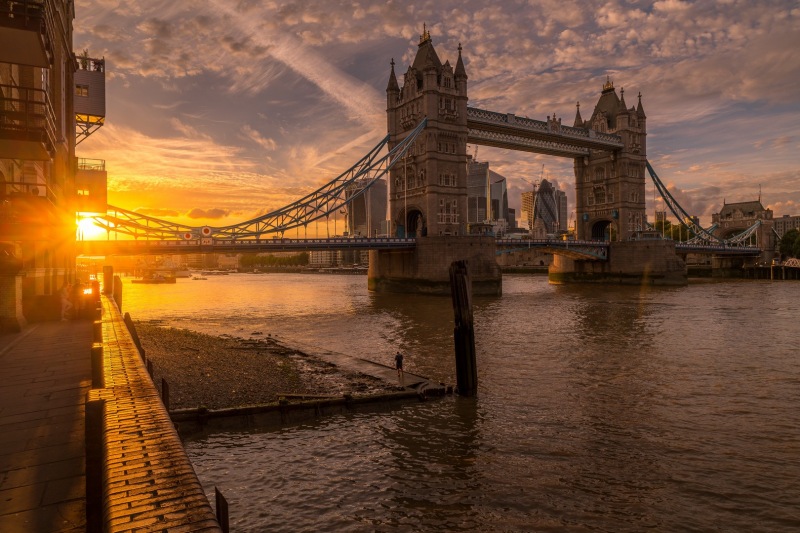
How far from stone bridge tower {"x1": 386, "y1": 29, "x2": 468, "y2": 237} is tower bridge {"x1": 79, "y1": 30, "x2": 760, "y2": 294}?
0.41ft

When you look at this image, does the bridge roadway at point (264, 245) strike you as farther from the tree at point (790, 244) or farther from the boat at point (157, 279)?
the boat at point (157, 279)

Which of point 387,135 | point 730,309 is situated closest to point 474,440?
point 730,309

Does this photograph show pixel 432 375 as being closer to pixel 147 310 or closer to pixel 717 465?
pixel 717 465

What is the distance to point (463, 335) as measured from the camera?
17797 mm

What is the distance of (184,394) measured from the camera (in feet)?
50.9

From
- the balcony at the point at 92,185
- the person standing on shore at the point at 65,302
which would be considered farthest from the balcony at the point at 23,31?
the balcony at the point at 92,185

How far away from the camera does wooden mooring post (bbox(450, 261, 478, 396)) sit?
56.8ft

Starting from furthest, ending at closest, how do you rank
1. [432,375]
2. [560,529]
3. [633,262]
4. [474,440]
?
1. [633,262]
2. [432,375]
3. [474,440]
4. [560,529]

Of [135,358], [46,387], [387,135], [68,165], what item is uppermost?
[387,135]

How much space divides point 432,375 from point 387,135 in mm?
53513

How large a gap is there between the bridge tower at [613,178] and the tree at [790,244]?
48114mm

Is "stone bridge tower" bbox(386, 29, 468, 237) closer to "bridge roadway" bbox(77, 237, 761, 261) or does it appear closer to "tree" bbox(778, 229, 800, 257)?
"bridge roadway" bbox(77, 237, 761, 261)

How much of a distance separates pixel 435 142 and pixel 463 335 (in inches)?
1886

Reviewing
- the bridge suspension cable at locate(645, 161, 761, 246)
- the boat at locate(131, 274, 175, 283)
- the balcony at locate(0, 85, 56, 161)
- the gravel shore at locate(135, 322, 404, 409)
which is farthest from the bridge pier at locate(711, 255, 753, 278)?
the boat at locate(131, 274, 175, 283)
